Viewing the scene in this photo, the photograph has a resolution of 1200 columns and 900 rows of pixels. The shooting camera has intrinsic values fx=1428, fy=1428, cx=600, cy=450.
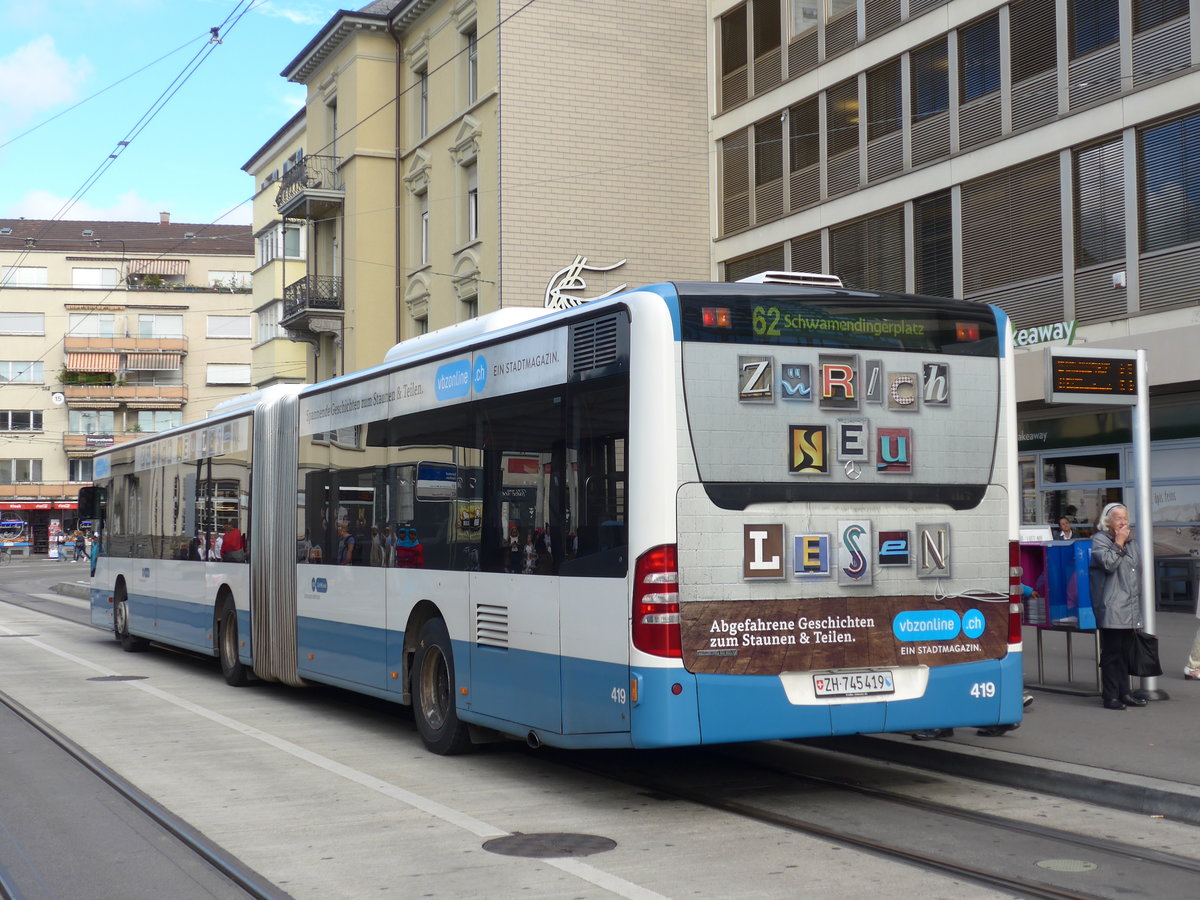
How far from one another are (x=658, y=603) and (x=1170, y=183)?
15613mm

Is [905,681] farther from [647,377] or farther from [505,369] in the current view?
[505,369]

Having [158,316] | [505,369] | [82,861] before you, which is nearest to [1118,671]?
[505,369]

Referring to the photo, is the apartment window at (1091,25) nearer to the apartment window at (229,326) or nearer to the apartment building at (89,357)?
the apartment building at (89,357)

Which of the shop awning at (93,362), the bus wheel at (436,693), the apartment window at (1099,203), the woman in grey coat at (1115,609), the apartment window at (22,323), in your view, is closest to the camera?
the bus wheel at (436,693)

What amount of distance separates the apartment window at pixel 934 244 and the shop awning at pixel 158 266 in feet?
229

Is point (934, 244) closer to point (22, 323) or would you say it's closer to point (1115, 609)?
point (1115, 609)

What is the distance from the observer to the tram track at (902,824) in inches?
252

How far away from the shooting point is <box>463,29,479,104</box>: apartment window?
32.2 metres

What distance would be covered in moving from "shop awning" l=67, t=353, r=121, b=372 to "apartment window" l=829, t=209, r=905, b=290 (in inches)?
2595

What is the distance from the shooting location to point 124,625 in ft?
67.6

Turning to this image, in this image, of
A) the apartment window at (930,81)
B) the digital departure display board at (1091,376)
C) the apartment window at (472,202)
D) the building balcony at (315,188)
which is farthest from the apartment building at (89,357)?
the digital departure display board at (1091,376)

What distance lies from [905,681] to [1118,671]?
3935 mm

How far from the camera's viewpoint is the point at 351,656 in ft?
39.6

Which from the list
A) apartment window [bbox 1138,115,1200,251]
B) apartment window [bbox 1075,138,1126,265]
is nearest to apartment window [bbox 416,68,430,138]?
apartment window [bbox 1075,138,1126,265]
